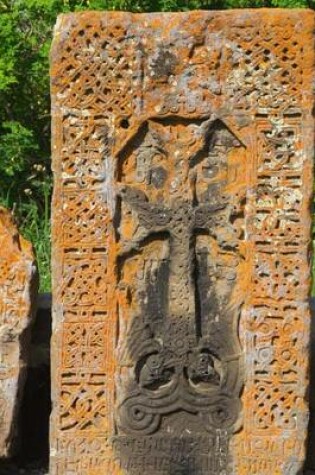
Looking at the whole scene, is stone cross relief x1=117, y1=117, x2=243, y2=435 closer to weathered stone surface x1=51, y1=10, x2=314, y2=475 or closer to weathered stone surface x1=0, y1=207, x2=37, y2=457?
weathered stone surface x1=51, y1=10, x2=314, y2=475

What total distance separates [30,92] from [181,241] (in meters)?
3.70

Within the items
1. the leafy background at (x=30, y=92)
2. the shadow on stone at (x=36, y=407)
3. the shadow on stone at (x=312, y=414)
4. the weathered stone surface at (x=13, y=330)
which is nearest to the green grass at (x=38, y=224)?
the leafy background at (x=30, y=92)

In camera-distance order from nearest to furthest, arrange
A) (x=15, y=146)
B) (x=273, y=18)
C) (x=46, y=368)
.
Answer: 1. (x=273, y=18)
2. (x=46, y=368)
3. (x=15, y=146)

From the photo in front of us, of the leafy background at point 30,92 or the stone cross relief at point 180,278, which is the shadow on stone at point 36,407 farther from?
the leafy background at point 30,92

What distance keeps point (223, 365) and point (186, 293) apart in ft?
1.04

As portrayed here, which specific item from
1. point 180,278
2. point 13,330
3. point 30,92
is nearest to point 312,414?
point 180,278

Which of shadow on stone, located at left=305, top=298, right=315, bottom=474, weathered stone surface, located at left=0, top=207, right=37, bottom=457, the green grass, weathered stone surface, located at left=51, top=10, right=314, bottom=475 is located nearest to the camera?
weathered stone surface, located at left=51, top=10, right=314, bottom=475

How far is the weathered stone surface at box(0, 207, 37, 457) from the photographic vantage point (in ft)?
17.7

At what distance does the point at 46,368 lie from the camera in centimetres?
584

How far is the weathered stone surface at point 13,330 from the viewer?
5402mm

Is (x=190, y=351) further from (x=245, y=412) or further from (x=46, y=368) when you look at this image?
(x=46, y=368)

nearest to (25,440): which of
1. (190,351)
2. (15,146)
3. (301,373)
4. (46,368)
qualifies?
(46,368)

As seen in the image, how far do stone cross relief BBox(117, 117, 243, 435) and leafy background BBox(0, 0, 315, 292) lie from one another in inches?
107

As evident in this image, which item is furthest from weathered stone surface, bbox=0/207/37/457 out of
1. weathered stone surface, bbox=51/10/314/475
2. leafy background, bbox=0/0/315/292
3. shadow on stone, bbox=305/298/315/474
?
leafy background, bbox=0/0/315/292
